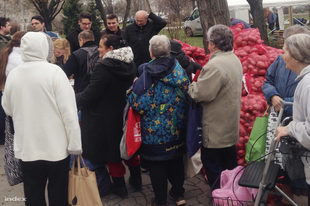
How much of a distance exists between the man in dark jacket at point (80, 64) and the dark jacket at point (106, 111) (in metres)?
0.41

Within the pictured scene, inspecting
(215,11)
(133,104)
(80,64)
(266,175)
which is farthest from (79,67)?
(215,11)

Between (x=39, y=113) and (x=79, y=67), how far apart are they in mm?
1370

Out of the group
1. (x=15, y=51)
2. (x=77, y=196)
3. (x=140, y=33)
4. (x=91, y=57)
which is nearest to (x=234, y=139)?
(x=77, y=196)

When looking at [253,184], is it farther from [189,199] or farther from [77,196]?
[77,196]

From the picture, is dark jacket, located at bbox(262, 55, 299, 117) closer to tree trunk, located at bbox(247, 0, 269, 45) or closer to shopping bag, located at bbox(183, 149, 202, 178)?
shopping bag, located at bbox(183, 149, 202, 178)

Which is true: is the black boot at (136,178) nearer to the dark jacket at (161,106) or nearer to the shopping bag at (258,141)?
the dark jacket at (161,106)

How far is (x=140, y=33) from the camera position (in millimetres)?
5285

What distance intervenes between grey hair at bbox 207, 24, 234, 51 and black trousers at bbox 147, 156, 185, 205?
1.20 meters

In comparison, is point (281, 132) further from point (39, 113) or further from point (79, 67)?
point (79, 67)

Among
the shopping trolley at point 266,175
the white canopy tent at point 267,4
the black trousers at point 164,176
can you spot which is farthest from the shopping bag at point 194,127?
the white canopy tent at point 267,4

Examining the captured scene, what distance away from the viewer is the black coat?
3.43 m

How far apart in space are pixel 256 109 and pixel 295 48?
5.56 feet

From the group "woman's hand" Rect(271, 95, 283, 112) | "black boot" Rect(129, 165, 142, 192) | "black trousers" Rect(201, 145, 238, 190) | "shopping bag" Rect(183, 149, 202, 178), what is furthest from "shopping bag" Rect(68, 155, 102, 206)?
"woman's hand" Rect(271, 95, 283, 112)

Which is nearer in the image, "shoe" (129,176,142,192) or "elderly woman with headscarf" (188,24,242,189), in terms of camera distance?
"elderly woman with headscarf" (188,24,242,189)
